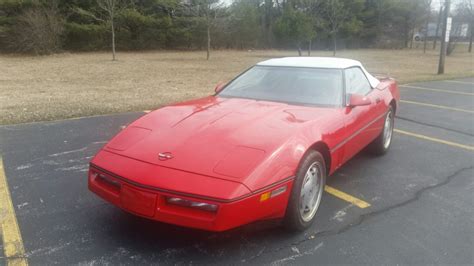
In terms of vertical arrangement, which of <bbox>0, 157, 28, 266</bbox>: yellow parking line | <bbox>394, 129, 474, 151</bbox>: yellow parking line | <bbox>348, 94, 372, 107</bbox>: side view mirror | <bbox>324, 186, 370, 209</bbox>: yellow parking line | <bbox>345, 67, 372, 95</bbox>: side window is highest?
<bbox>345, 67, 372, 95</bbox>: side window

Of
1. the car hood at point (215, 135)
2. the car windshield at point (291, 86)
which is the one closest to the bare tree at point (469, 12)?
the car windshield at point (291, 86)

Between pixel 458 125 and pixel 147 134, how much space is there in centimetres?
602

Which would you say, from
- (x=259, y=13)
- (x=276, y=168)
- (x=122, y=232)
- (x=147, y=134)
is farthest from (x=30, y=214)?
(x=259, y=13)

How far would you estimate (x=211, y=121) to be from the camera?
3.19 m

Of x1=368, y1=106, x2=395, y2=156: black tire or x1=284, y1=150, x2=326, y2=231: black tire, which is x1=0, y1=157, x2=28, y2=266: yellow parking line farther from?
x1=368, y1=106, x2=395, y2=156: black tire

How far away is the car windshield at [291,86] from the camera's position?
380 centimetres

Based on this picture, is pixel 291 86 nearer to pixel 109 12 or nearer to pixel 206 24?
pixel 109 12

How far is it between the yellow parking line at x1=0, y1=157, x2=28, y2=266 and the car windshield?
2235mm

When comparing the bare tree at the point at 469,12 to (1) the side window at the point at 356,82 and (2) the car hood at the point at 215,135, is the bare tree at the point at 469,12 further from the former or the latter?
(2) the car hood at the point at 215,135

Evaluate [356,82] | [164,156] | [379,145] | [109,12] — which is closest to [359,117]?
[356,82]

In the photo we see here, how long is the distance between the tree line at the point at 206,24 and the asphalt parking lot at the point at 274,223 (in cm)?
2120

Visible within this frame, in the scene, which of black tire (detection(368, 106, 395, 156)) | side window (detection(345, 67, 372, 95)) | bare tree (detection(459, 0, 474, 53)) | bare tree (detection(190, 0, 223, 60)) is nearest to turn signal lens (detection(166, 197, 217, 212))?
side window (detection(345, 67, 372, 95))

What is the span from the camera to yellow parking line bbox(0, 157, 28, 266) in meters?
2.58

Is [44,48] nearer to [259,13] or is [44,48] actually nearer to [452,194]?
[259,13]
